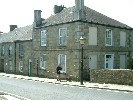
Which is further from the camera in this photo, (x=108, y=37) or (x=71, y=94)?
(x=108, y=37)

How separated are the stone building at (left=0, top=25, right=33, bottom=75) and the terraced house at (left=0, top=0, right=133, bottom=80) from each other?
73 cm

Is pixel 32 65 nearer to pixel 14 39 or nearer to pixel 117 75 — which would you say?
pixel 14 39

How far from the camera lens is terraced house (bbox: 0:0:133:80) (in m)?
29.3

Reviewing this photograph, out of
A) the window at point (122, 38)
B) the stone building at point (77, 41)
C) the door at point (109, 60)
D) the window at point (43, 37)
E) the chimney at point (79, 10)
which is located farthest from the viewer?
the window at point (43, 37)

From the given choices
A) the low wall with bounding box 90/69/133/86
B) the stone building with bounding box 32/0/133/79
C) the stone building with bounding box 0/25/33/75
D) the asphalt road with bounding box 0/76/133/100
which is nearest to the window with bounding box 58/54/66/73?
the stone building with bounding box 32/0/133/79

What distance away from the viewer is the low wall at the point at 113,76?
74.7 ft

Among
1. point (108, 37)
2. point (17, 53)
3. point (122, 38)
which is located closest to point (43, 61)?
point (108, 37)

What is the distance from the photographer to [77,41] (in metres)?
29.1

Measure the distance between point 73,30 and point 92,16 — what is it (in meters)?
3.35

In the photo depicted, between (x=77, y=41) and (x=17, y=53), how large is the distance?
17.5 metres

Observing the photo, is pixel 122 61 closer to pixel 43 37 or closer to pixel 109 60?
pixel 109 60

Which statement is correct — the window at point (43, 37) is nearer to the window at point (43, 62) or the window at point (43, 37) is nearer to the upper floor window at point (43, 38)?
the upper floor window at point (43, 38)

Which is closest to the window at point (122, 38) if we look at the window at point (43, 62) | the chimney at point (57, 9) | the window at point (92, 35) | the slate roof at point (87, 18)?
the slate roof at point (87, 18)

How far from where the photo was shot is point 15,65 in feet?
145
